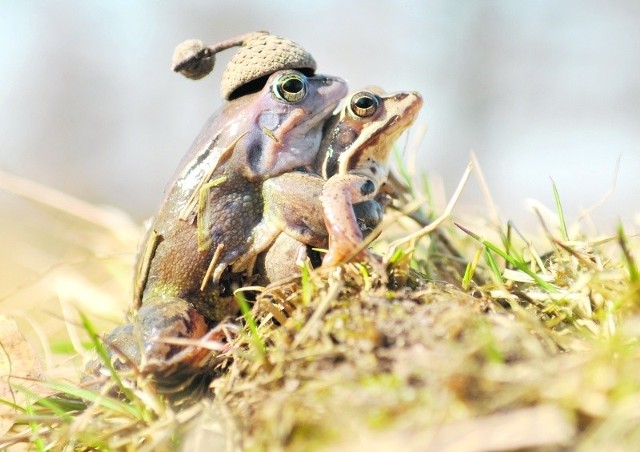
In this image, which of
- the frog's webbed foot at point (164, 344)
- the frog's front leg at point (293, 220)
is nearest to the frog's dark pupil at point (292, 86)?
the frog's front leg at point (293, 220)

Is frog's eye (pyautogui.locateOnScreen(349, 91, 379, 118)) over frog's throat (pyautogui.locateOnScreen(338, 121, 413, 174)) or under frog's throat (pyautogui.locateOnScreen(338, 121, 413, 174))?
over

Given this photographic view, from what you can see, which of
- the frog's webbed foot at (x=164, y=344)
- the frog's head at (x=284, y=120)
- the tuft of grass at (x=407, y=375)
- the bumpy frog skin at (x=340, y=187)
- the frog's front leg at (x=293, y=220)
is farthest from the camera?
the frog's head at (x=284, y=120)

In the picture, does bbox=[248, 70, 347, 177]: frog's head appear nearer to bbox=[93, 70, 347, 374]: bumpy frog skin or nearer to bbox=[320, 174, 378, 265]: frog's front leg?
bbox=[93, 70, 347, 374]: bumpy frog skin

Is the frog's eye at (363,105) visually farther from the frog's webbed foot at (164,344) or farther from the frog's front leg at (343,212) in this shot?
the frog's webbed foot at (164,344)

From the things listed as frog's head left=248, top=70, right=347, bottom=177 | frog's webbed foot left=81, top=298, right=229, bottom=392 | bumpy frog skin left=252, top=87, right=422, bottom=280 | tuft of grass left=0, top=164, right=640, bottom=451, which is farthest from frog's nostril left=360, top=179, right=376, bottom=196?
frog's webbed foot left=81, top=298, right=229, bottom=392

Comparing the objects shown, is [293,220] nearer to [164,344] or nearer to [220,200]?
[220,200]
